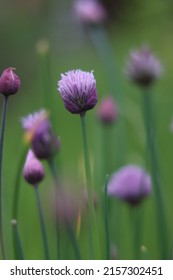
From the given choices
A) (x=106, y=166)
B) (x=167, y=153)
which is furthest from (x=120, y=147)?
(x=167, y=153)

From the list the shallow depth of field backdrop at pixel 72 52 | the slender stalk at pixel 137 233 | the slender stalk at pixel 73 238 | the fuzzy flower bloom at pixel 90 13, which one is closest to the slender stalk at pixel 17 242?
the slender stalk at pixel 73 238

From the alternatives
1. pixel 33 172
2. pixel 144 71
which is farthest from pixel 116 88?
pixel 33 172

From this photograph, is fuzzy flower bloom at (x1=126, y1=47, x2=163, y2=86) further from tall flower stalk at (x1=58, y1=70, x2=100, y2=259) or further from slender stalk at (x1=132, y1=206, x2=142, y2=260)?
tall flower stalk at (x1=58, y1=70, x2=100, y2=259)

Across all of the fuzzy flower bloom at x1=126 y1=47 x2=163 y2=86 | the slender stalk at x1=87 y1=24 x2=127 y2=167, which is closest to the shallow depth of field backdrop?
the slender stalk at x1=87 y1=24 x2=127 y2=167

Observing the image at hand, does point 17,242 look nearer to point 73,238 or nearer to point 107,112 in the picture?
point 73,238

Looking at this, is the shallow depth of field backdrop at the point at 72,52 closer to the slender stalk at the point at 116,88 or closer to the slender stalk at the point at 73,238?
the slender stalk at the point at 116,88

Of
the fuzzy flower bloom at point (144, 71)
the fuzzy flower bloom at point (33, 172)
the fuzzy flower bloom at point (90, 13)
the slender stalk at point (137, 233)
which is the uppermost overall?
the fuzzy flower bloom at point (90, 13)
